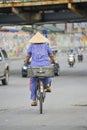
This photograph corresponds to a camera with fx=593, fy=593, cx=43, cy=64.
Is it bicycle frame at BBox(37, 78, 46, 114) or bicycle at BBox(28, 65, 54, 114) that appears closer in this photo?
bicycle frame at BBox(37, 78, 46, 114)

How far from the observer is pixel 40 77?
14.4 meters

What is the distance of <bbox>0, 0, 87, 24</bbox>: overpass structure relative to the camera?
3550cm

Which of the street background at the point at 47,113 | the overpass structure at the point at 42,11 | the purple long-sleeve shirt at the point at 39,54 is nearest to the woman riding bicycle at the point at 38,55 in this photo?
the purple long-sleeve shirt at the point at 39,54

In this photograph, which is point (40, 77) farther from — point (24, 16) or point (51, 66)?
point (24, 16)

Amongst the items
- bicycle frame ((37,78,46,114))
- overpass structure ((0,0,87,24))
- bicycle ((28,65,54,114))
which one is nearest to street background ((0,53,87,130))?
bicycle frame ((37,78,46,114))

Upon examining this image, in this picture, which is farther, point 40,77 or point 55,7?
point 55,7

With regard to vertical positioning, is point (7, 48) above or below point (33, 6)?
below

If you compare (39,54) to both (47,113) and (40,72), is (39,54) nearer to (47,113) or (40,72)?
(40,72)

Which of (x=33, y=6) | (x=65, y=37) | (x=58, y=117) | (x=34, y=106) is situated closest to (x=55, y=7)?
(x=33, y=6)

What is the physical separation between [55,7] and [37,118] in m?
24.4

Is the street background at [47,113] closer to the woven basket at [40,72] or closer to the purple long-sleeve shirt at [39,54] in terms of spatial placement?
the woven basket at [40,72]

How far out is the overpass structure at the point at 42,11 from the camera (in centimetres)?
3550

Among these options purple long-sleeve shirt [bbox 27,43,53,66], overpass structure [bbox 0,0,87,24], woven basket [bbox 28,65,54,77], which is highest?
purple long-sleeve shirt [bbox 27,43,53,66]

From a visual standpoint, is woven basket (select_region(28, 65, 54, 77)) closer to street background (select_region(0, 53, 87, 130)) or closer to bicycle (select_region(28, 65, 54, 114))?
bicycle (select_region(28, 65, 54, 114))
